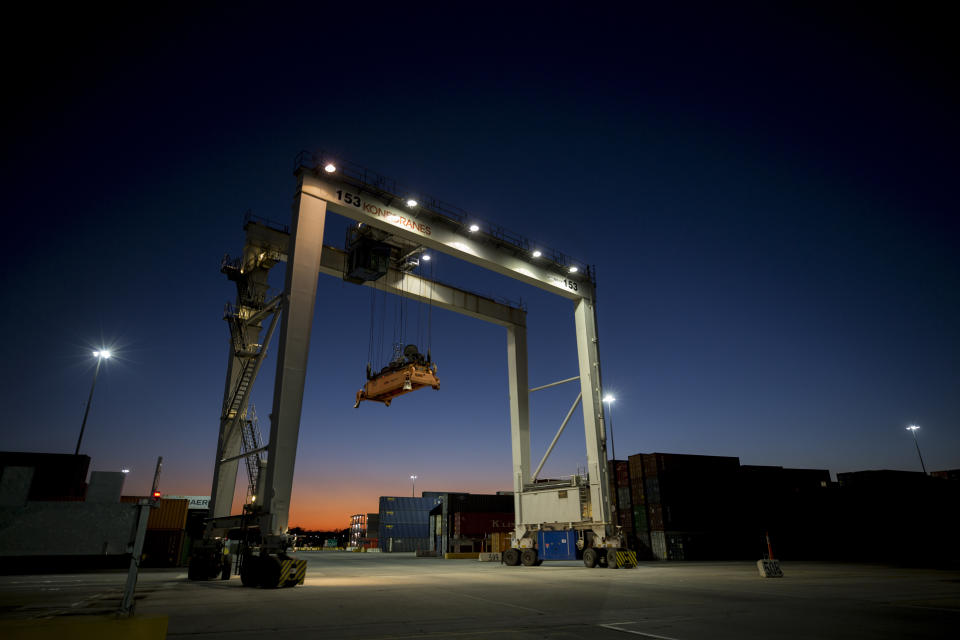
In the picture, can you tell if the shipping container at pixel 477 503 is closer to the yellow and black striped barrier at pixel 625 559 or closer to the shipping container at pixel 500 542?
the shipping container at pixel 500 542

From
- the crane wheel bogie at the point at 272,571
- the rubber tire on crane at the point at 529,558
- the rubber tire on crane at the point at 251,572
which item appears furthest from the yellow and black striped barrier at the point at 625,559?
the rubber tire on crane at the point at 251,572

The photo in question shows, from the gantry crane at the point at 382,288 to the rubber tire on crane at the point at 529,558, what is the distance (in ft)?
0.14

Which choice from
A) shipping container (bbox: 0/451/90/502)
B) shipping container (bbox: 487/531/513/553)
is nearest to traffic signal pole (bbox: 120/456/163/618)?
shipping container (bbox: 487/531/513/553)

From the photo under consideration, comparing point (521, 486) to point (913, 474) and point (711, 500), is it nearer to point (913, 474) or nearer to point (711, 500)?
point (711, 500)

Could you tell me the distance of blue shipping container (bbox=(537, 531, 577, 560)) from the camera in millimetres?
20531

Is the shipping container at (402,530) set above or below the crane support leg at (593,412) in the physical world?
below

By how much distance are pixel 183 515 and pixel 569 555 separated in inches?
788

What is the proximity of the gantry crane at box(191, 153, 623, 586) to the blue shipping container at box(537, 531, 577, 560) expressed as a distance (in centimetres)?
29

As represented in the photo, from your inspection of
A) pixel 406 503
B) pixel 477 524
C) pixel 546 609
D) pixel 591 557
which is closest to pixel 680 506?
pixel 591 557

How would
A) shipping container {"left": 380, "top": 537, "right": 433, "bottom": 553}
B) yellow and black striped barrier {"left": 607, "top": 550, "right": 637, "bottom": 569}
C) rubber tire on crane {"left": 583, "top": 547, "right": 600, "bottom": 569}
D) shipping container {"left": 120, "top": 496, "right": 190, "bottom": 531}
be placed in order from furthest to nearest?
shipping container {"left": 380, "top": 537, "right": 433, "bottom": 553}, shipping container {"left": 120, "top": 496, "right": 190, "bottom": 531}, rubber tire on crane {"left": 583, "top": 547, "right": 600, "bottom": 569}, yellow and black striped barrier {"left": 607, "top": 550, "right": 637, "bottom": 569}

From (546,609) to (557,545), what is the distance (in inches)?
546

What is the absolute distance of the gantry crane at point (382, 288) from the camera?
14781 mm

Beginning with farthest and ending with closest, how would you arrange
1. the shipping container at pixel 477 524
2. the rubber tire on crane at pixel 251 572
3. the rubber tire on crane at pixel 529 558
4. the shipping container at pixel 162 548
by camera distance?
the shipping container at pixel 477 524 → the shipping container at pixel 162 548 → the rubber tire on crane at pixel 529 558 → the rubber tire on crane at pixel 251 572

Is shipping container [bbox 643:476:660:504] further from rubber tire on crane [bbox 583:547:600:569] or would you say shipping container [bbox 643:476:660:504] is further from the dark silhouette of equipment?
the dark silhouette of equipment
